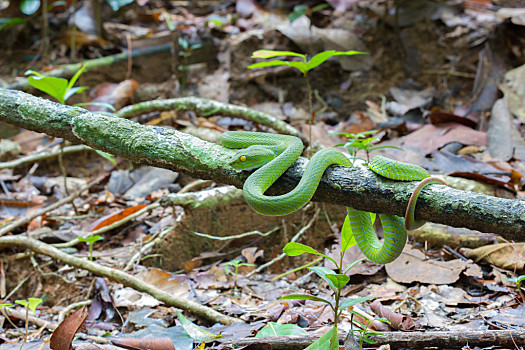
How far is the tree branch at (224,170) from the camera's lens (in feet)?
7.14

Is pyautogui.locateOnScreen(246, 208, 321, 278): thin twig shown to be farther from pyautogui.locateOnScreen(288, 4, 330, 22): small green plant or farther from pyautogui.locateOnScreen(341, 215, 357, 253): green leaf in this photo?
pyautogui.locateOnScreen(288, 4, 330, 22): small green plant

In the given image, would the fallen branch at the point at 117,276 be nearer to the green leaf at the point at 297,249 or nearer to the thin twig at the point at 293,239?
the thin twig at the point at 293,239

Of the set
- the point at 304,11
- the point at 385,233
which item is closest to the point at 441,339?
the point at 385,233

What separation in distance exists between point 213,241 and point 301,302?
1679 millimetres

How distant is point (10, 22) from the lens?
8.29 metres

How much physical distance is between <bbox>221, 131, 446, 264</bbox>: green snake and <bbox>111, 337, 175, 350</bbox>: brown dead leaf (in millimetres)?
1203

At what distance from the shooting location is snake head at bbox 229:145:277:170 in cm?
280

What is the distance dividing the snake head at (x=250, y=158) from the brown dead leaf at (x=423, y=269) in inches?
68.5

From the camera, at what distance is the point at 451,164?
5.02 metres

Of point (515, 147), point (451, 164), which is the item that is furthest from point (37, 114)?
point (515, 147)

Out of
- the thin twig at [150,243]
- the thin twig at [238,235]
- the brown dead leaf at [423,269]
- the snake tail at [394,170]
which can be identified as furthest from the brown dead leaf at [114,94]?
the snake tail at [394,170]

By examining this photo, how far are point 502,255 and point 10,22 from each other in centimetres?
917

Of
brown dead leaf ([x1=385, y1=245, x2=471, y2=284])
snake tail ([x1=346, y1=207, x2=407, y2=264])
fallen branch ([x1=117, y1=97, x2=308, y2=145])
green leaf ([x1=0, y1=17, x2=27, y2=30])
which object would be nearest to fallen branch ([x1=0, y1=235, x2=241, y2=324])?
snake tail ([x1=346, y1=207, x2=407, y2=264])

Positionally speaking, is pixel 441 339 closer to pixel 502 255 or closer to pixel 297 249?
pixel 297 249
